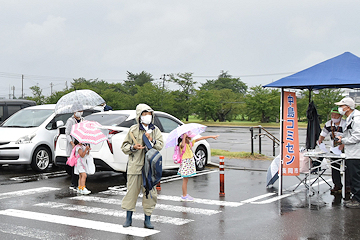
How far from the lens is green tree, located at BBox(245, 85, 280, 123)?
172ft

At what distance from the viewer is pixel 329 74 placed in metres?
8.65

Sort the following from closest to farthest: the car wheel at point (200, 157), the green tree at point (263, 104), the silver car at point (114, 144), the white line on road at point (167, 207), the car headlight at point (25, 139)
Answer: the white line on road at point (167, 207) < the silver car at point (114, 144) < the car headlight at point (25, 139) < the car wheel at point (200, 157) < the green tree at point (263, 104)

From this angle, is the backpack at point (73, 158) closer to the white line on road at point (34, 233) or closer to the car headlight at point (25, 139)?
the white line on road at point (34, 233)

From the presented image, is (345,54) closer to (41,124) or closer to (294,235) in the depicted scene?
(294,235)

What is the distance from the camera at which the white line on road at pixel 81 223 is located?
6098 millimetres

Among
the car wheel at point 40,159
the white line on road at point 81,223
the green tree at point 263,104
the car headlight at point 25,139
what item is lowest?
the white line on road at point 81,223

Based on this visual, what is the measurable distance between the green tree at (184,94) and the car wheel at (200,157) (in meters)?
43.8

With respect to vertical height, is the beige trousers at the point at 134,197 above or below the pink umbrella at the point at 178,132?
below

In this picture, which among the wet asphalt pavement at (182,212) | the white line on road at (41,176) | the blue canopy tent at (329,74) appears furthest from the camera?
the white line on road at (41,176)

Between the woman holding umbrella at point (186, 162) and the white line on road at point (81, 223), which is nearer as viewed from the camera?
the white line on road at point (81, 223)

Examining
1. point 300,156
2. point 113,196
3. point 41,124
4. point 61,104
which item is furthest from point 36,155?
point 300,156

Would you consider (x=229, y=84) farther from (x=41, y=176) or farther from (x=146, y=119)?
(x=146, y=119)

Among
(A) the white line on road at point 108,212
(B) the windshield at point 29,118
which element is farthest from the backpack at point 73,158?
(B) the windshield at point 29,118

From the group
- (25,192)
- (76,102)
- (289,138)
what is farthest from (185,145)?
(25,192)
